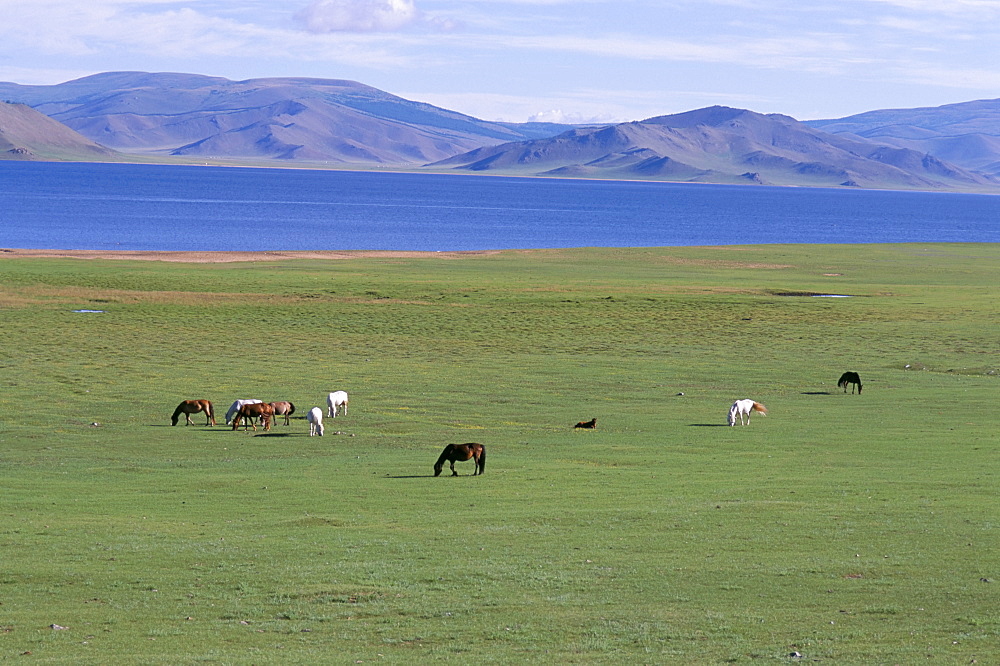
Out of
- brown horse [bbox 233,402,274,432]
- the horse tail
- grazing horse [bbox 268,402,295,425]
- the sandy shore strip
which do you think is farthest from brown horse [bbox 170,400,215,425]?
the sandy shore strip

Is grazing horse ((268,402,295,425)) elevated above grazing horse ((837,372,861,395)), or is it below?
below

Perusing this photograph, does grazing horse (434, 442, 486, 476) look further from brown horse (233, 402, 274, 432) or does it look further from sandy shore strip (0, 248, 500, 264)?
sandy shore strip (0, 248, 500, 264)

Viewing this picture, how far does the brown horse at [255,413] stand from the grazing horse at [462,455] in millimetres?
8020

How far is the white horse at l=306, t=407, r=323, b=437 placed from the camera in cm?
2956

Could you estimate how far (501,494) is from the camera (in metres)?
22.5

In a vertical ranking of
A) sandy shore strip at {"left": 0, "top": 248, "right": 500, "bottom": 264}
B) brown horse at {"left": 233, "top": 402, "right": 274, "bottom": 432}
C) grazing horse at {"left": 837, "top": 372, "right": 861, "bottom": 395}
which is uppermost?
sandy shore strip at {"left": 0, "top": 248, "right": 500, "bottom": 264}

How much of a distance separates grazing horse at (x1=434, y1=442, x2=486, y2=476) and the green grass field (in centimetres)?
59

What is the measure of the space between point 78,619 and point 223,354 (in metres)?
33.2

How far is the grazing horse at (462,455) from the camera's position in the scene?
23.9 m

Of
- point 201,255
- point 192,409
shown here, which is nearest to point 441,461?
point 192,409

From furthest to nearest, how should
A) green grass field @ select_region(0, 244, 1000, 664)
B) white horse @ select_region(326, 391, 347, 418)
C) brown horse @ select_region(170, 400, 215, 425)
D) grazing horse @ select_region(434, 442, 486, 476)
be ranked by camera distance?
white horse @ select_region(326, 391, 347, 418)
brown horse @ select_region(170, 400, 215, 425)
grazing horse @ select_region(434, 442, 486, 476)
green grass field @ select_region(0, 244, 1000, 664)

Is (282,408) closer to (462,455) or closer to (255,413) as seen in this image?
(255,413)

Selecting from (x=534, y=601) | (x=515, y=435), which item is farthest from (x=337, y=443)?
(x=534, y=601)

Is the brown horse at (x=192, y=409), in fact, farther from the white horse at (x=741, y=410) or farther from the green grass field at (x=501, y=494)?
the white horse at (x=741, y=410)
